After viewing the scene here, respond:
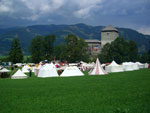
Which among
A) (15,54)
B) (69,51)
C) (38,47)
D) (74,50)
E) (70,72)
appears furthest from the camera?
(15,54)

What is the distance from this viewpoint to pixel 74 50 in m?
78.5

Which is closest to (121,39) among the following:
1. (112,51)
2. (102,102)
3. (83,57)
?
(112,51)

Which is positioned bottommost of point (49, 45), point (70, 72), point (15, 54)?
point (70, 72)

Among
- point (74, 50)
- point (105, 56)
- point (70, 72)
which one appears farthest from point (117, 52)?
point (70, 72)

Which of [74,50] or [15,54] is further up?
[74,50]

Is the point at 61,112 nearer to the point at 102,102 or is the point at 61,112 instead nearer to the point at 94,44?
the point at 102,102

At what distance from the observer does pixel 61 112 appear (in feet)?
27.4

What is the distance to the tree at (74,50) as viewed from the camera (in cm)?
7888

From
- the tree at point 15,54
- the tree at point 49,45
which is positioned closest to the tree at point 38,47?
the tree at point 49,45

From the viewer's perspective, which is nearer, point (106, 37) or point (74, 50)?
point (74, 50)

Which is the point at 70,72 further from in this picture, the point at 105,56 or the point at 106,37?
the point at 106,37

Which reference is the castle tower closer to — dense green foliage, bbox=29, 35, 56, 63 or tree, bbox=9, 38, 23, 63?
dense green foliage, bbox=29, 35, 56, 63

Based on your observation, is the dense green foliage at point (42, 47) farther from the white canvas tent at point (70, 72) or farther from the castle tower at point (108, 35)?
the castle tower at point (108, 35)

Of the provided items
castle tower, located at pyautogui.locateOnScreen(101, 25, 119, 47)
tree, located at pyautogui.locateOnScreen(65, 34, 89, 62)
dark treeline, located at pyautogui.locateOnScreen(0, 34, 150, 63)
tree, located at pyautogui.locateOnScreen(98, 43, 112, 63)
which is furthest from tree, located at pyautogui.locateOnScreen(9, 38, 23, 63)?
castle tower, located at pyautogui.locateOnScreen(101, 25, 119, 47)
